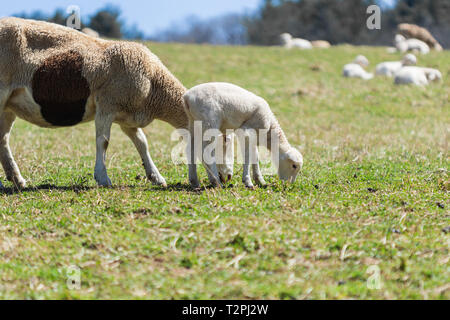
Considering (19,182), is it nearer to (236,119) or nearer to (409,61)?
(236,119)

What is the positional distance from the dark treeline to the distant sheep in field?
55562 mm

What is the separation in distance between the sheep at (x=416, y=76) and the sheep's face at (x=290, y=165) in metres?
15.5

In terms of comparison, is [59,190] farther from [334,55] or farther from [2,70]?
[334,55]

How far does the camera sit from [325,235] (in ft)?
19.3

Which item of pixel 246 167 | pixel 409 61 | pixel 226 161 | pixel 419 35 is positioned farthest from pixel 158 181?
pixel 419 35

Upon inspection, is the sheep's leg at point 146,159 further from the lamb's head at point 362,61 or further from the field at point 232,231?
the lamb's head at point 362,61

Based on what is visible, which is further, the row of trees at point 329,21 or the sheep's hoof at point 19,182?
the row of trees at point 329,21

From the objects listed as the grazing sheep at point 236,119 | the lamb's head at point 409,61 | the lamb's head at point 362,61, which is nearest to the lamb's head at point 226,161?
the grazing sheep at point 236,119

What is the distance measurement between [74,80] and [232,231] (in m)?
3.71

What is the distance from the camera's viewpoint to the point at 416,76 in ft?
73.6

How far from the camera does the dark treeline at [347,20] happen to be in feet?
200
